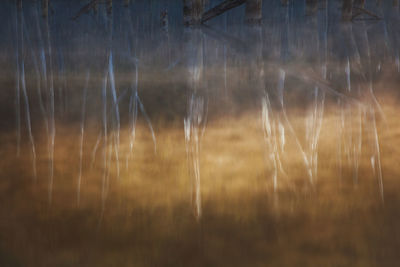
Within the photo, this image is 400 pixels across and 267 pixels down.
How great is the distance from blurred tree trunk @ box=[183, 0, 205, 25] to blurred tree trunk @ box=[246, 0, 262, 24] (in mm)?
154

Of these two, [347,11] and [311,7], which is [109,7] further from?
[347,11]

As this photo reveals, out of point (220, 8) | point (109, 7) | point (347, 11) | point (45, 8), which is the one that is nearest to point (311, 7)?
point (347, 11)

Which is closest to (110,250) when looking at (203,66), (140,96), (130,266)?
(130,266)

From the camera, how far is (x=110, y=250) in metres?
1.09

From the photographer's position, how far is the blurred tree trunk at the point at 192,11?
1.20m

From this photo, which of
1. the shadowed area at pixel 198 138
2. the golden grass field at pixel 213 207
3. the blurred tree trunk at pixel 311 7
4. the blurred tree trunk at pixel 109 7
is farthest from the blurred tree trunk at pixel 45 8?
the blurred tree trunk at pixel 311 7

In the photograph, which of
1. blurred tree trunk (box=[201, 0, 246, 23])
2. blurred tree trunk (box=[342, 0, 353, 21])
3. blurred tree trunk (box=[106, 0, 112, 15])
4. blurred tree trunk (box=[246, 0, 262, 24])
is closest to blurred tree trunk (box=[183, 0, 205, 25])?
blurred tree trunk (box=[201, 0, 246, 23])

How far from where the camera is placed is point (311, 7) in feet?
3.94

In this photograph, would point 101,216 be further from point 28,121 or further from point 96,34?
point 96,34

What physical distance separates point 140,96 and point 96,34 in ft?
0.94

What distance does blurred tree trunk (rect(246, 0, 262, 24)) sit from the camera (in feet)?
3.90

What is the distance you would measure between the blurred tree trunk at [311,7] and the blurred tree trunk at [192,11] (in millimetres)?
358

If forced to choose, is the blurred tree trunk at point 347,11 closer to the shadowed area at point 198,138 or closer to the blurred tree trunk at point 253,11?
the shadowed area at point 198,138

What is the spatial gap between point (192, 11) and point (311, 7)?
40 cm
